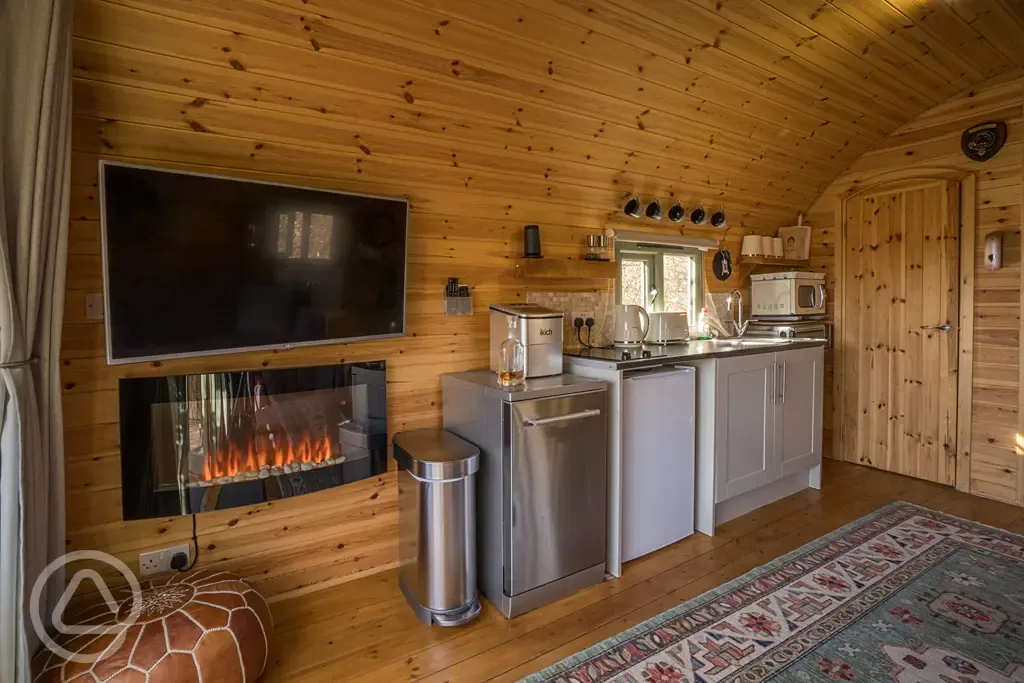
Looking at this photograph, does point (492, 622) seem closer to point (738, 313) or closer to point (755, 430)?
point (755, 430)

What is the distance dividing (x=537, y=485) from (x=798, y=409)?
7.09ft

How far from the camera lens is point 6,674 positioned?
1448mm

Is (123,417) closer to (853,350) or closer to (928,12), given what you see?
(928,12)

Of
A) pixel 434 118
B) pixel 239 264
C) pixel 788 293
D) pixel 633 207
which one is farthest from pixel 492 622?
pixel 788 293

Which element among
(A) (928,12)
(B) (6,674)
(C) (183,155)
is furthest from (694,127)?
(B) (6,674)

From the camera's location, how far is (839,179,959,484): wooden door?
11.9 feet

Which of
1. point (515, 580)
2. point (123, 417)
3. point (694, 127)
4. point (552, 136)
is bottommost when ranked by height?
point (515, 580)

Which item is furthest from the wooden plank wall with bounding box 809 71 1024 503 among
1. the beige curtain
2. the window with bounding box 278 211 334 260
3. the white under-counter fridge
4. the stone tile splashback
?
the beige curtain

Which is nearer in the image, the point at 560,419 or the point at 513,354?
the point at 560,419

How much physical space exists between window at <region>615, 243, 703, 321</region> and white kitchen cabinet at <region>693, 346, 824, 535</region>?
0.83m

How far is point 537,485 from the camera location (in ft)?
7.24

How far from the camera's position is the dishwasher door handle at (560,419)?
2.16m

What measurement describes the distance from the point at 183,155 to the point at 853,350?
14.8ft

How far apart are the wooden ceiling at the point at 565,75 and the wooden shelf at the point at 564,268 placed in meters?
0.37
